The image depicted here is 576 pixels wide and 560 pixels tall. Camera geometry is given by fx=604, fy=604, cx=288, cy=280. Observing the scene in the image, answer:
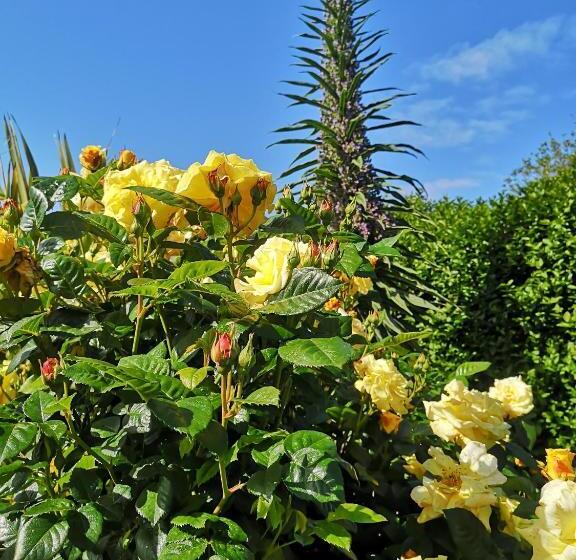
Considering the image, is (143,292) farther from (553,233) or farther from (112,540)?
(553,233)

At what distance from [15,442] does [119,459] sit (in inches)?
5.7

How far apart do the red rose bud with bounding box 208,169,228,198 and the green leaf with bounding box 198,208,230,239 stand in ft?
0.10

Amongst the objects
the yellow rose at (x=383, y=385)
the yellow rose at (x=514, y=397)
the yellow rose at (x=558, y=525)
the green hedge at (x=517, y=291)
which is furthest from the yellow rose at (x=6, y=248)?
the green hedge at (x=517, y=291)

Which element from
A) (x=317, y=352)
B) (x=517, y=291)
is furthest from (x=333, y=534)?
(x=517, y=291)

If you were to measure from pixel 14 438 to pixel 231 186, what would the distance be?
16.5 inches

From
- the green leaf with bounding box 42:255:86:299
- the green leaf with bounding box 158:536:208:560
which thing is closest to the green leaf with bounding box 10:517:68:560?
the green leaf with bounding box 158:536:208:560

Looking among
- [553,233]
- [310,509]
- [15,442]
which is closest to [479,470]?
[310,509]

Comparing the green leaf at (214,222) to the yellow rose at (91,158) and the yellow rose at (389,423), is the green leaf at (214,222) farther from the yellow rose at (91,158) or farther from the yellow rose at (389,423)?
the yellow rose at (389,423)

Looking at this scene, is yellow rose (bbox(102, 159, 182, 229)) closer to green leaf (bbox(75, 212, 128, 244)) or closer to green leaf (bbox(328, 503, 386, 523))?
green leaf (bbox(75, 212, 128, 244))

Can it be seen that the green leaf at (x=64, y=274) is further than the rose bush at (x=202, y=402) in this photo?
Yes

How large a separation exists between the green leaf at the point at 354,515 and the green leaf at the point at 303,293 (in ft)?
0.85

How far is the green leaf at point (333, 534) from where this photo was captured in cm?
71

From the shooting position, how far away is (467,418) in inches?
44.1

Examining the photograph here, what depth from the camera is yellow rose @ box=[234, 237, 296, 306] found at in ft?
2.47
